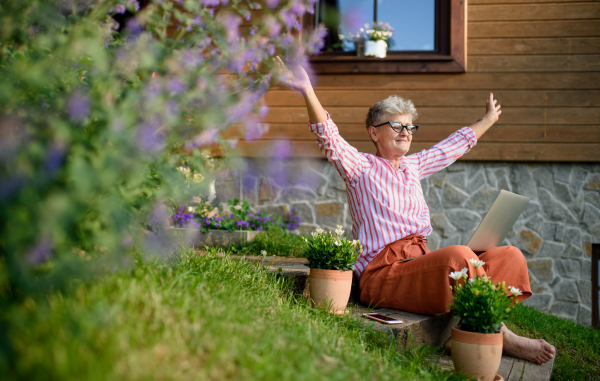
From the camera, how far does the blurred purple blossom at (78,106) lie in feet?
3.44

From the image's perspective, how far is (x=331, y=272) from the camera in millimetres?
1936

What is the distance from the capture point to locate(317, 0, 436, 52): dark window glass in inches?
157

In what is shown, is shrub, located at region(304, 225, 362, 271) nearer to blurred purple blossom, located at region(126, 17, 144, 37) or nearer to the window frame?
blurred purple blossom, located at region(126, 17, 144, 37)

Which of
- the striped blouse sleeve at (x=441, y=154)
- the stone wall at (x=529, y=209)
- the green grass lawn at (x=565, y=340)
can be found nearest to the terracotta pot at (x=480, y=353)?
the green grass lawn at (x=565, y=340)

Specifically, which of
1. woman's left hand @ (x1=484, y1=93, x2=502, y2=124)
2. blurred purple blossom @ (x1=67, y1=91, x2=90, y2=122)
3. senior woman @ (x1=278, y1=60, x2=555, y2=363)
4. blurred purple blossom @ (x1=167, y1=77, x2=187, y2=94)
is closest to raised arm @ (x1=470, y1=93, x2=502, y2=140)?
woman's left hand @ (x1=484, y1=93, x2=502, y2=124)

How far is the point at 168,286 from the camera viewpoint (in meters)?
Result: 1.38

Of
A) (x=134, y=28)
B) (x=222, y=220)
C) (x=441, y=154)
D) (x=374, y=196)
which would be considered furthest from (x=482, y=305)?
(x=222, y=220)

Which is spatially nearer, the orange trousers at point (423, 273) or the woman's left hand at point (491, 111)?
the orange trousers at point (423, 273)

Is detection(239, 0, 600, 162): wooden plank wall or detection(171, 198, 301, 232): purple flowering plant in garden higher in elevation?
detection(239, 0, 600, 162): wooden plank wall

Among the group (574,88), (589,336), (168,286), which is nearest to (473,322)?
(168,286)

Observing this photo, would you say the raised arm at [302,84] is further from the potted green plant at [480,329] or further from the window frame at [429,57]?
the window frame at [429,57]

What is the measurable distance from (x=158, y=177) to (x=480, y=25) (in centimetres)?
340

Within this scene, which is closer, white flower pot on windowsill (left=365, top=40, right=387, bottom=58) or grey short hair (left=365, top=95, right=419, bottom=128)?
grey short hair (left=365, top=95, right=419, bottom=128)

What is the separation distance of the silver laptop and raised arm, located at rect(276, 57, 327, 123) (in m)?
0.89
